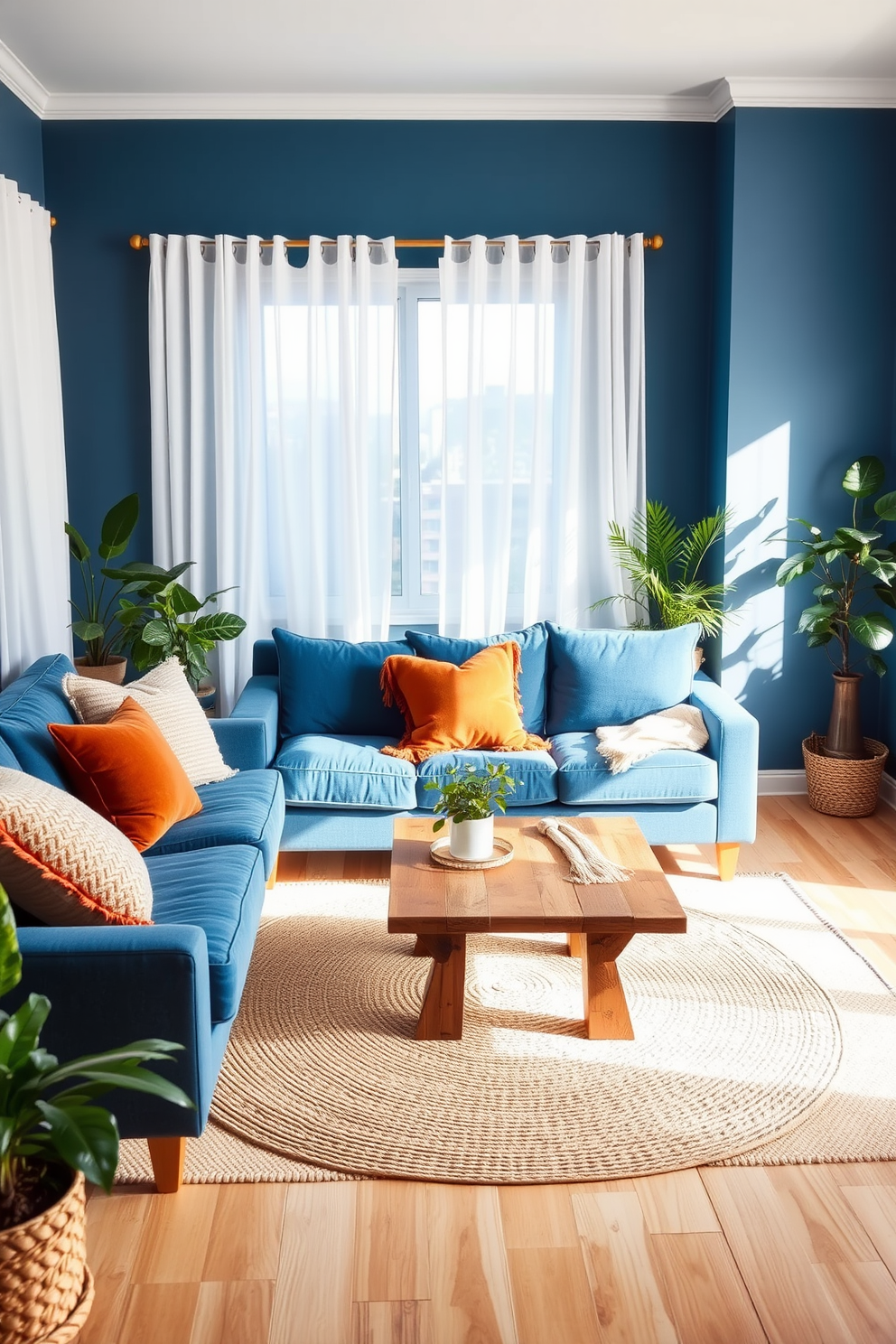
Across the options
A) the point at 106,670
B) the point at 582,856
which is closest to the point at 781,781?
the point at 582,856

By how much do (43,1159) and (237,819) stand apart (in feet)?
4.70

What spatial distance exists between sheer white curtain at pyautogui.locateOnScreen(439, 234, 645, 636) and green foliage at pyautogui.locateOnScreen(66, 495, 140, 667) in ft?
4.33

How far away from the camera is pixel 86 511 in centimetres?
506

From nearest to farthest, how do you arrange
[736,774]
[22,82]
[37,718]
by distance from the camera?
[37,718] → [736,774] → [22,82]

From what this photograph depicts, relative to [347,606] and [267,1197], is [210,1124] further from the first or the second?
[347,606]

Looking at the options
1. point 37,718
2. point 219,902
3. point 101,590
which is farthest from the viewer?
point 101,590

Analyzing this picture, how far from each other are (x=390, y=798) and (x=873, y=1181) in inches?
77.2

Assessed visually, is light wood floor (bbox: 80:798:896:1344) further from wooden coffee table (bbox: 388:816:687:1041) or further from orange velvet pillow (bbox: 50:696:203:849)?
orange velvet pillow (bbox: 50:696:203:849)

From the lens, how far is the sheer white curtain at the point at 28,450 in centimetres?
406

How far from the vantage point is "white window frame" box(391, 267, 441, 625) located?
4977 millimetres

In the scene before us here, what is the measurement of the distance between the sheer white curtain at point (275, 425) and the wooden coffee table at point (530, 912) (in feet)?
6.47

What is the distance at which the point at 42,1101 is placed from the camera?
Result: 5.97 feet

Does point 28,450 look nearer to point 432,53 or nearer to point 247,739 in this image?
point 247,739

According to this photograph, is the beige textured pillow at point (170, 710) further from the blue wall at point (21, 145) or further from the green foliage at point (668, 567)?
the blue wall at point (21, 145)
